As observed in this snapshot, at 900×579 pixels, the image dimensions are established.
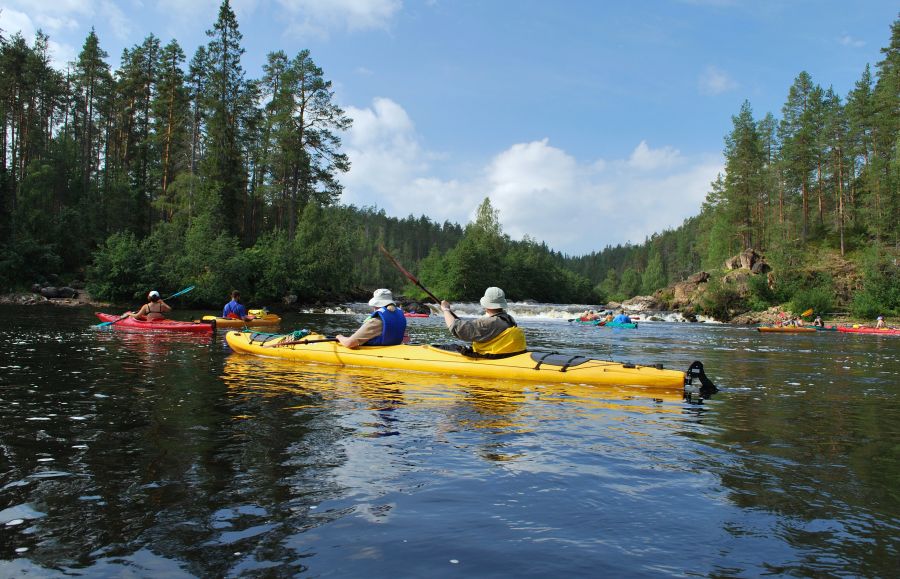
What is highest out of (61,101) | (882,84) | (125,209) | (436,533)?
(882,84)

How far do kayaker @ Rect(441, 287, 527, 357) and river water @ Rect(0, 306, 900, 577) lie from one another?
2.81ft

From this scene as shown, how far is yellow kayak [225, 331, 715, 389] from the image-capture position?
28.2 feet

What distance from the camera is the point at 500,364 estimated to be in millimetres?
9180

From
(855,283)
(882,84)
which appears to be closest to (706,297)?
(855,283)

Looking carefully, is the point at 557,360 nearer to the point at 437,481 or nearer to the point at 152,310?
the point at 437,481

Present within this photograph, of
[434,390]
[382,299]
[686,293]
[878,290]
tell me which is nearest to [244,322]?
[382,299]

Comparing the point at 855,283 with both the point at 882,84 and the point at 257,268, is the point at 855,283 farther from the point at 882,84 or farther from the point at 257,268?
the point at 257,268

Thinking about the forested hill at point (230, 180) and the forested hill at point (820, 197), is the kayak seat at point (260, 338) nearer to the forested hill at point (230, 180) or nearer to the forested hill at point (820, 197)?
the forested hill at point (230, 180)

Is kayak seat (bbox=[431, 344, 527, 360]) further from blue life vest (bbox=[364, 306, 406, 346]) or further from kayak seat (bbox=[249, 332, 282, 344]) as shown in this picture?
kayak seat (bbox=[249, 332, 282, 344])

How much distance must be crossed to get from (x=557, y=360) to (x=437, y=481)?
5132 mm

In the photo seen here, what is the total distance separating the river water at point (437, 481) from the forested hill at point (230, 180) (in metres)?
27.0

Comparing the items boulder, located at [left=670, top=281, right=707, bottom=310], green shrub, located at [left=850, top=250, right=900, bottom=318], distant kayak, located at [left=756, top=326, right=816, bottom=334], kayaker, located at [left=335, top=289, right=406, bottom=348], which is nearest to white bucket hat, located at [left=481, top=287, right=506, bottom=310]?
kayaker, located at [left=335, top=289, right=406, bottom=348]

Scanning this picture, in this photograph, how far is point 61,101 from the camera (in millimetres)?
44469

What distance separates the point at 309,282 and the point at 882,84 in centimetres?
4738
